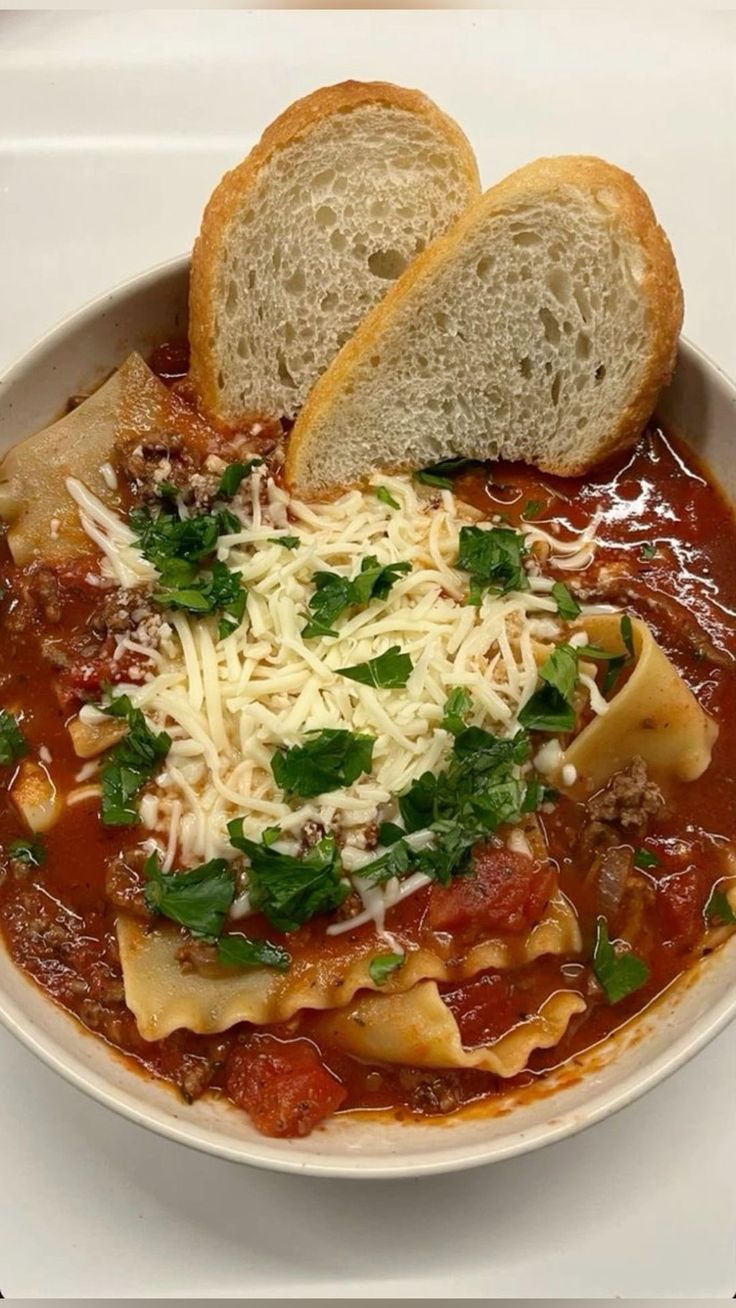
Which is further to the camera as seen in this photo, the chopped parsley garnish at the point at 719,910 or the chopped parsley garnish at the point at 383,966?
the chopped parsley garnish at the point at 719,910

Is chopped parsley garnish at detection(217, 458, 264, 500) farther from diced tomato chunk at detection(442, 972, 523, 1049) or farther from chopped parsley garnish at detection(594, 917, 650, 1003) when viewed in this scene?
chopped parsley garnish at detection(594, 917, 650, 1003)

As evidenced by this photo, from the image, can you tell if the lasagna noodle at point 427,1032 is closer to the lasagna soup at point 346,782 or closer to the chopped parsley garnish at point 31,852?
the lasagna soup at point 346,782

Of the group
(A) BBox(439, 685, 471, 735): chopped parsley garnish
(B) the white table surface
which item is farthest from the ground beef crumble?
(B) the white table surface

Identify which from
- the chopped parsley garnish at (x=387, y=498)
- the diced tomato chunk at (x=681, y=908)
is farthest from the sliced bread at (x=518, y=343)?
the diced tomato chunk at (x=681, y=908)

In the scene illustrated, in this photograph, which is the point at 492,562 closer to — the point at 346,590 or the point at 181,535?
the point at 346,590

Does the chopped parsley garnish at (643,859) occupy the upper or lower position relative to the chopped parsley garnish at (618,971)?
upper

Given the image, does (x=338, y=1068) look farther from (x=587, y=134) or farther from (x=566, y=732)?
(x=587, y=134)

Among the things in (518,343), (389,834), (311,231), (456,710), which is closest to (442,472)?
(518,343)
